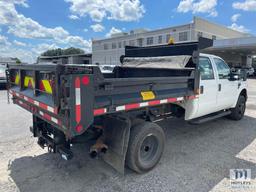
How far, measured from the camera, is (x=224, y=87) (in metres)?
5.44

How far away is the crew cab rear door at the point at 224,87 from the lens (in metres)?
5.25

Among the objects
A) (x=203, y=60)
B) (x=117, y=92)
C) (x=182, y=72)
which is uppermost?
(x=203, y=60)

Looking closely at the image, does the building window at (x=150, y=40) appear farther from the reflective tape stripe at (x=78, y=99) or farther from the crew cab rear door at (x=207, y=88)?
the reflective tape stripe at (x=78, y=99)

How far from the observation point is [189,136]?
5.23 meters

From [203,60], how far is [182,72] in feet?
4.18

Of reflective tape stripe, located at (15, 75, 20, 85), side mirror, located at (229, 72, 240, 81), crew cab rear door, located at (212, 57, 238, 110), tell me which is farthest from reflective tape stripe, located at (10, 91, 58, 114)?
side mirror, located at (229, 72, 240, 81)

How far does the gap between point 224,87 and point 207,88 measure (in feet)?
3.44

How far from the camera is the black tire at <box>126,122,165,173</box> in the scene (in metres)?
3.17

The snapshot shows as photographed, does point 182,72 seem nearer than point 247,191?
No

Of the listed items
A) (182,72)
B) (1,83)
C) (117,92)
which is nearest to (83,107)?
(117,92)

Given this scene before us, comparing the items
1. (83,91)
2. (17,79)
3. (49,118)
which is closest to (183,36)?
(17,79)

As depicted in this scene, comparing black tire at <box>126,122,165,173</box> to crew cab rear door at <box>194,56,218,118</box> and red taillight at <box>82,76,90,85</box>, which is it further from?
crew cab rear door at <box>194,56,218,118</box>

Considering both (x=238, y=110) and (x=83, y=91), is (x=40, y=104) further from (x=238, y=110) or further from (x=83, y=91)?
(x=238, y=110)

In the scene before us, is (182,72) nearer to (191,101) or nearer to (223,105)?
(191,101)
